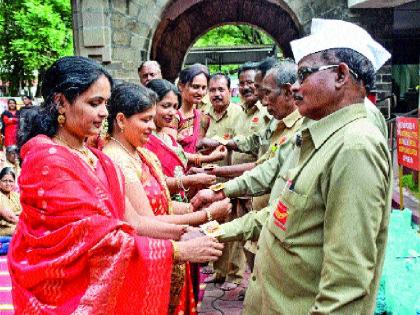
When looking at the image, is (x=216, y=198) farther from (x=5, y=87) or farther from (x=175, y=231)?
(x=5, y=87)

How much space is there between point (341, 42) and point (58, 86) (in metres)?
1.17

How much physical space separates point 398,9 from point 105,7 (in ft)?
23.0

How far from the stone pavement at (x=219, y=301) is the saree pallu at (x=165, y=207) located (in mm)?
1290

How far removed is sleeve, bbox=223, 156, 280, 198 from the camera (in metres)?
3.24

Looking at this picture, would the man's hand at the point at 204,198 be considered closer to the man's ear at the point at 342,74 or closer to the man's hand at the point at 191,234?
the man's hand at the point at 191,234

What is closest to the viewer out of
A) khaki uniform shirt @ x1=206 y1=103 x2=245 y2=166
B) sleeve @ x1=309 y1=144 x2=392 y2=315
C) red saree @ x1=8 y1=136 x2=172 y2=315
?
sleeve @ x1=309 y1=144 x2=392 y2=315

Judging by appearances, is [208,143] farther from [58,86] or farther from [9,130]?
[9,130]

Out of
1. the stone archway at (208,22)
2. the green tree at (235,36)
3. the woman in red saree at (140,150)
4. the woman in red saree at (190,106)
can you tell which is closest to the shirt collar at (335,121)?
the woman in red saree at (140,150)

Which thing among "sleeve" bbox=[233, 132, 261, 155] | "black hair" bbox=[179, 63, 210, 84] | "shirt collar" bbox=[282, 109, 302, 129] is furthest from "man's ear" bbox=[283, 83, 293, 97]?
"black hair" bbox=[179, 63, 210, 84]

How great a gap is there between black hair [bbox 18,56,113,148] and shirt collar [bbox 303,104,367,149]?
0.99 meters

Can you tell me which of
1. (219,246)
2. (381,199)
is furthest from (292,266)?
(219,246)

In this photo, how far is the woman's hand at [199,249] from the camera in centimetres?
229

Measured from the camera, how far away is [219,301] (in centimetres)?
461

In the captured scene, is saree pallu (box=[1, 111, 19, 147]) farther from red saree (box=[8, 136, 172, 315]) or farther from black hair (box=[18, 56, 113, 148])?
red saree (box=[8, 136, 172, 315])
